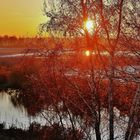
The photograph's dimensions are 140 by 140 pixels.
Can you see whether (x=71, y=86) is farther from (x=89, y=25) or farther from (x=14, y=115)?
(x=14, y=115)

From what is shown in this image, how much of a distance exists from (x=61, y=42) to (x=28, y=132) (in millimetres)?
5311

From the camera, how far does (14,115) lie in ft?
72.1

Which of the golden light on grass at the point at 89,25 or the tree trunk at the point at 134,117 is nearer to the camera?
the tree trunk at the point at 134,117

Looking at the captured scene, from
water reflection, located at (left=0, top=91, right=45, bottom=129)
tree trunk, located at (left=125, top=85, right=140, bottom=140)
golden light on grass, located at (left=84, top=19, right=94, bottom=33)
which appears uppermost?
golden light on grass, located at (left=84, top=19, right=94, bottom=33)

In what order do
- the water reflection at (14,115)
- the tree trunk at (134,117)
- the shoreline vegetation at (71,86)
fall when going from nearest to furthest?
the tree trunk at (134,117)
the shoreline vegetation at (71,86)
the water reflection at (14,115)

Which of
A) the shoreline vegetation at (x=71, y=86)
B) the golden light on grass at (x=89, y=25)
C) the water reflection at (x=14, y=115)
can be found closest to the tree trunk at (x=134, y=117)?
the shoreline vegetation at (x=71, y=86)

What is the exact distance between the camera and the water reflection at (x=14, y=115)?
1948cm

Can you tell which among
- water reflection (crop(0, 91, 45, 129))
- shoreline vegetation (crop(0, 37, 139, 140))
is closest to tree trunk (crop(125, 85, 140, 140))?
shoreline vegetation (crop(0, 37, 139, 140))

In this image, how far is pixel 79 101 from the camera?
1520 centimetres

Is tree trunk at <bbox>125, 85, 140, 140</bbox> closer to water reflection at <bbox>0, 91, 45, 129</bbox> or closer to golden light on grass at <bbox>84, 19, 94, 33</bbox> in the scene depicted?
golden light on grass at <bbox>84, 19, 94, 33</bbox>

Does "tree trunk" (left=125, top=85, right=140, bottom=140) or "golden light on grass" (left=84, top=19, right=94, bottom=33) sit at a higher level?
"golden light on grass" (left=84, top=19, right=94, bottom=33)

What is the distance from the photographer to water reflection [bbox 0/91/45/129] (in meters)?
19.5

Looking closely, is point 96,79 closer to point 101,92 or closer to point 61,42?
point 101,92

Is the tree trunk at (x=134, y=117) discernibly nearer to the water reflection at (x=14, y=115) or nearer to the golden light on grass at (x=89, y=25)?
the golden light on grass at (x=89, y=25)
